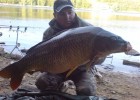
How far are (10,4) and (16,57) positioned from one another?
57.0 metres

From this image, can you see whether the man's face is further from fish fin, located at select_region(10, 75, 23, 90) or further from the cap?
fish fin, located at select_region(10, 75, 23, 90)

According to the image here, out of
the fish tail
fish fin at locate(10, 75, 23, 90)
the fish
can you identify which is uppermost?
the fish

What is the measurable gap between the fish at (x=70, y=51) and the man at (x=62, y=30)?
22.5 inches

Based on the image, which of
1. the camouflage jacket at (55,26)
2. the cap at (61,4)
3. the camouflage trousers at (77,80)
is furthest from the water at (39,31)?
the cap at (61,4)

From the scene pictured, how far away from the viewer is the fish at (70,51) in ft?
9.70

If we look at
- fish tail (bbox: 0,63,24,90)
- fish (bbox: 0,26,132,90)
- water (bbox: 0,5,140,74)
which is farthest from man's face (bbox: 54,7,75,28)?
water (bbox: 0,5,140,74)

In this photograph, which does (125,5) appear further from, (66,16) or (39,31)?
(66,16)

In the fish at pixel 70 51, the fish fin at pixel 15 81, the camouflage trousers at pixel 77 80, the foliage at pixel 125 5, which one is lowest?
the foliage at pixel 125 5

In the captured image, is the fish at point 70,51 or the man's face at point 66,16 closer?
the fish at point 70,51

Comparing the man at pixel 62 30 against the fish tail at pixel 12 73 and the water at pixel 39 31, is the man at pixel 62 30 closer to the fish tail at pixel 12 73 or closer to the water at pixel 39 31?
the fish tail at pixel 12 73

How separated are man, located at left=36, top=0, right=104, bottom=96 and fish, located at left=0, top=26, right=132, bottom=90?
0.57m

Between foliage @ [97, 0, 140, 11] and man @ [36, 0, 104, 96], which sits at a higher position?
man @ [36, 0, 104, 96]

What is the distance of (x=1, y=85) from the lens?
19.0 ft

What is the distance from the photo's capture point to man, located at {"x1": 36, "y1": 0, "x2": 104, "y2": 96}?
13.0 feet
